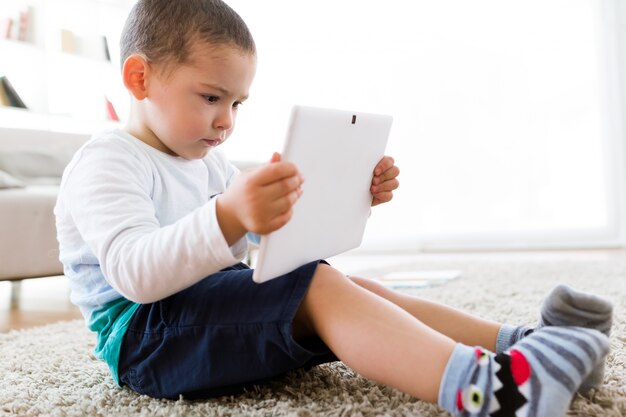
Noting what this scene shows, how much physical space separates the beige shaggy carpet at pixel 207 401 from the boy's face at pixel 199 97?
352 mm

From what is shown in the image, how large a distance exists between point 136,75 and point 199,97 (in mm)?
112

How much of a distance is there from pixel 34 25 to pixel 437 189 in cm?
241

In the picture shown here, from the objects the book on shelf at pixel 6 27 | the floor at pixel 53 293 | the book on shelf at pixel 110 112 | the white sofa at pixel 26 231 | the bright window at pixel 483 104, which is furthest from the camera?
the book on shelf at pixel 110 112

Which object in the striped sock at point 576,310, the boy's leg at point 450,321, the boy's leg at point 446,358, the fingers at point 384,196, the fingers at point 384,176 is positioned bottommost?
the boy's leg at point 450,321

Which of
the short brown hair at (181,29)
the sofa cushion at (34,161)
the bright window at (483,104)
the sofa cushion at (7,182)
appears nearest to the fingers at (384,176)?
the short brown hair at (181,29)

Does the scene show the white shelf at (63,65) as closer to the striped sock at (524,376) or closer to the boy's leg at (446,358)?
the boy's leg at (446,358)

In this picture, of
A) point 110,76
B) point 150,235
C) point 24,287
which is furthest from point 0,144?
point 150,235

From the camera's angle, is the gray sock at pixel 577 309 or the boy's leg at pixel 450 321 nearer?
the gray sock at pixel 577 309

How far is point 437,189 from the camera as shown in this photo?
3443 millimetres

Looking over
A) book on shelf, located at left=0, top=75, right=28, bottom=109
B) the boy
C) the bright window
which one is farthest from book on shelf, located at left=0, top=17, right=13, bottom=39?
the boy

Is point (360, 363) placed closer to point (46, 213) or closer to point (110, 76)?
point (46, 213)

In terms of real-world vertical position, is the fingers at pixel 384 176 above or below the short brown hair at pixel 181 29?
below

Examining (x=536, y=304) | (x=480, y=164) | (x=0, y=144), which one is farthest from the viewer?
(x=480, y=164)

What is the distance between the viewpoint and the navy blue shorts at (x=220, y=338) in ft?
2.35
